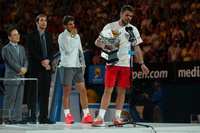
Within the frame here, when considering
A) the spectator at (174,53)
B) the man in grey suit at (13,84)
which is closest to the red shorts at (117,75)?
the man in grey suit at (13,84)

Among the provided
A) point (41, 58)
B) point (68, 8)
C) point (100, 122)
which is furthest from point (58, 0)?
point (100, 122)

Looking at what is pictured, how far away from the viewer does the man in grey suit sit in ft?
19.5

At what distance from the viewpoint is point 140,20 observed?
13.3 m

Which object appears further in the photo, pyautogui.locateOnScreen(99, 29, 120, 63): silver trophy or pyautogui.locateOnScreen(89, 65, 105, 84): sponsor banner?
pyautogui.locateOnScreen(89, 65, 105, 84): sponsor banner

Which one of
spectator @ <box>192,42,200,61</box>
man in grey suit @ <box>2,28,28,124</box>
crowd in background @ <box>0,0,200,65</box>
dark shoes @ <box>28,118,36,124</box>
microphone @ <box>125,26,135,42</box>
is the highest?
crowd in background @ <box>0,0,200,65</box>

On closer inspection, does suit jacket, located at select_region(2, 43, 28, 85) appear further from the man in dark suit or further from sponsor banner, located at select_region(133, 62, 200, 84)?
sponsor banner, located at select_region(133, 62, 200, 84)

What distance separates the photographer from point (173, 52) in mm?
→ 11164

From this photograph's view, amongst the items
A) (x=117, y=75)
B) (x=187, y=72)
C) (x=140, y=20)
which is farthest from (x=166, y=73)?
(x=117, y=75)

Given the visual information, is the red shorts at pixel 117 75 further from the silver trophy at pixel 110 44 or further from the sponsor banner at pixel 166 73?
the sponsor banner at pixel 166 73

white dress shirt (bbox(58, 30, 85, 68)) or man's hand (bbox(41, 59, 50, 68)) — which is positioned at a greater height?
white dress shirt (bbox(58, 30, 85, 68))

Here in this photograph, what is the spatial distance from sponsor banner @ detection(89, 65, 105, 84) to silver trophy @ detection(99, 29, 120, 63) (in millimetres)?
4510

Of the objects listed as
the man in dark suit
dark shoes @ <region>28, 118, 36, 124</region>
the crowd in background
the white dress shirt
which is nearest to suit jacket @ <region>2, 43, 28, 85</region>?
the man in dark suit

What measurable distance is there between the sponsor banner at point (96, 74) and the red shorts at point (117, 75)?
4.34 meters

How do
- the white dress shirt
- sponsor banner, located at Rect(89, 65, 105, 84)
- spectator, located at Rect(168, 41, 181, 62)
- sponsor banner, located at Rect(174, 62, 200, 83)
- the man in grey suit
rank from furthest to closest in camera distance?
spectator, located at Rect(168, 41, 181, 62), sponsor banner, located at Rect(89, 65, 105, 84), sponsor banner, located at Rect(174, 62, 200, 83), the white dress shirt, the man in grey suit
